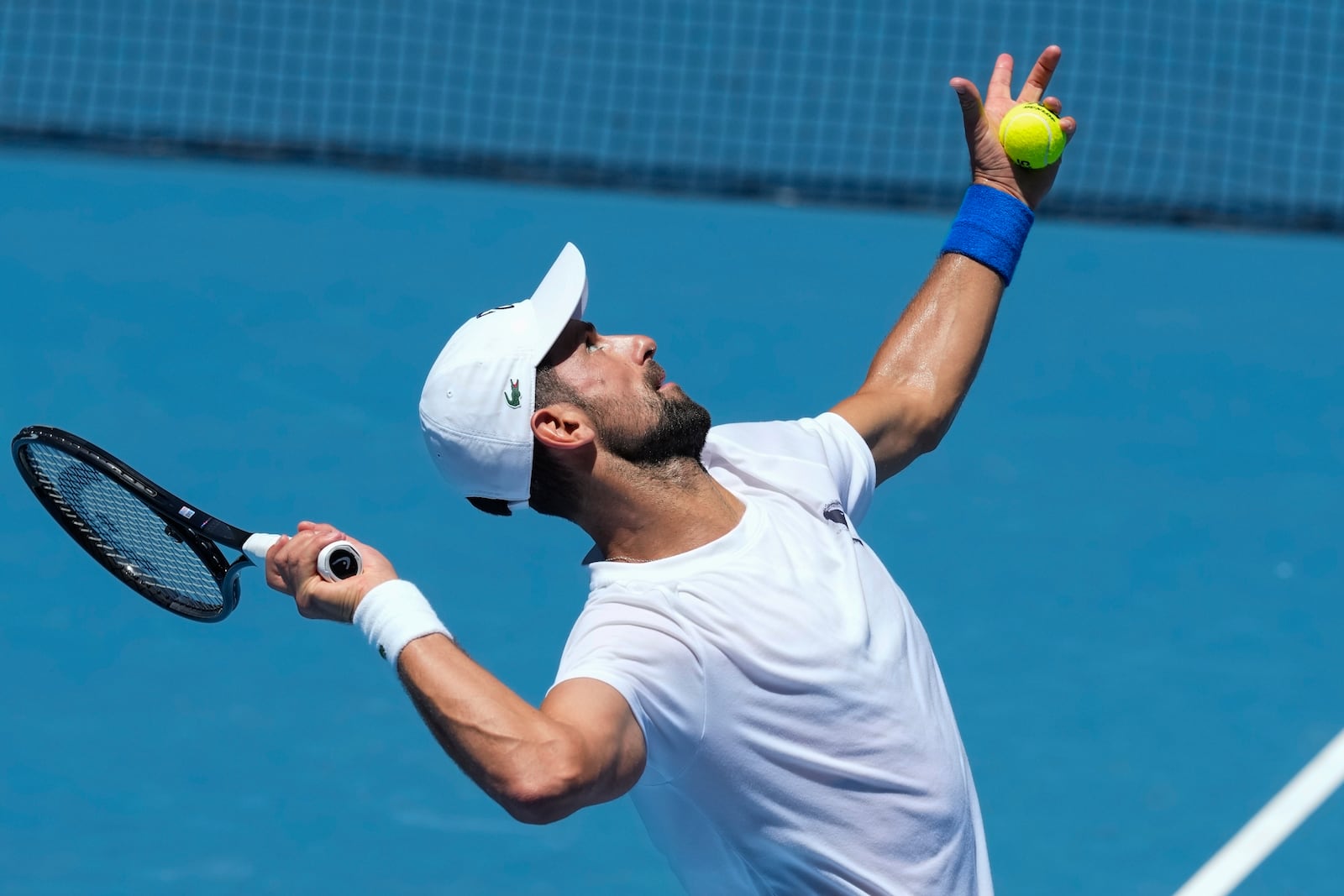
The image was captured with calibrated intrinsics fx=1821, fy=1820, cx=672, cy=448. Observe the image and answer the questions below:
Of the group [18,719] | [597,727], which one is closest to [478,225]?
[18,719]

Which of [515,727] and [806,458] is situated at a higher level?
[806,458]

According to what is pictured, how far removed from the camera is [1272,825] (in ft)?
18.6

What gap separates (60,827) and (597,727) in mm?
3365

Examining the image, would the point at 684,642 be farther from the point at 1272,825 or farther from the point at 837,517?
the point at 1272,825

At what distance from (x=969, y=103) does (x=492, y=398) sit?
1.39 metres

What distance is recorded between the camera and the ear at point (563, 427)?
3236mm

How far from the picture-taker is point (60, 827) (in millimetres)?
5488

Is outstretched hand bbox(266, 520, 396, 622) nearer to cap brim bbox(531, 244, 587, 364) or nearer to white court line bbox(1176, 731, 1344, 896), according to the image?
cap brim bbox(531, 244, 587, 364)

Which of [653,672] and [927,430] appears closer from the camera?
[653,672]

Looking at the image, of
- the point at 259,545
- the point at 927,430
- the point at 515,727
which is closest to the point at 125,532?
the point at 259,545

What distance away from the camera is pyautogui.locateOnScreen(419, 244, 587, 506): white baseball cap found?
3258 mm

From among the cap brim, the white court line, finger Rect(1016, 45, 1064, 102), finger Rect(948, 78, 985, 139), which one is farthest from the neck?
the white court line

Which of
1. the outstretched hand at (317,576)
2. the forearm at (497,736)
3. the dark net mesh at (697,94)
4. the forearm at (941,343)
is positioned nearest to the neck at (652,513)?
the outstretched hand at (317,576)

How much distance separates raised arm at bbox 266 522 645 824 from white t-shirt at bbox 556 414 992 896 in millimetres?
75
